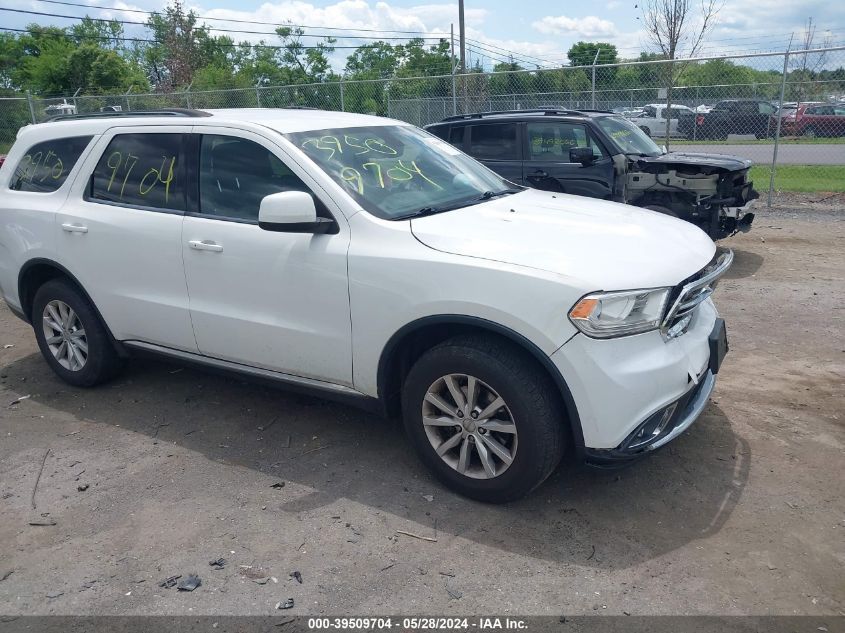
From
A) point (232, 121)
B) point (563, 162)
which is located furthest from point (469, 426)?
point (563, 162)

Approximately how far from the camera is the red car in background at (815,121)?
15766mm

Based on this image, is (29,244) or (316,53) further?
(316,53)

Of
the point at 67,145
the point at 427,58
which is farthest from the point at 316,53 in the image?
the point at 67,145

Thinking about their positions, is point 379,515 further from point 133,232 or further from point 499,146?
point 499,146

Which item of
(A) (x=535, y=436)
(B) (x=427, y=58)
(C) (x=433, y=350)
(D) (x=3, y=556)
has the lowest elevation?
(D) (x=3, y=556)

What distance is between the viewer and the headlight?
3033 mm

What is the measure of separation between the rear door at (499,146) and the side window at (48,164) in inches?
210

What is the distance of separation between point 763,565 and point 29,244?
16.2ft

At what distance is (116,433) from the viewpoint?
4531 mm

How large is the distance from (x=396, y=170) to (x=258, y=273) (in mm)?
995

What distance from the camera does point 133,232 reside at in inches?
175

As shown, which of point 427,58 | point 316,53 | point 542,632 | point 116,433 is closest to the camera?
point 542,632

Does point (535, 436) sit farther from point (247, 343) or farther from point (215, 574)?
point (247, 343)

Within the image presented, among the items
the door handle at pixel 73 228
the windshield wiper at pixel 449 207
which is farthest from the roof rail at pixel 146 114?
the windshield wiper at pixel 449 207
